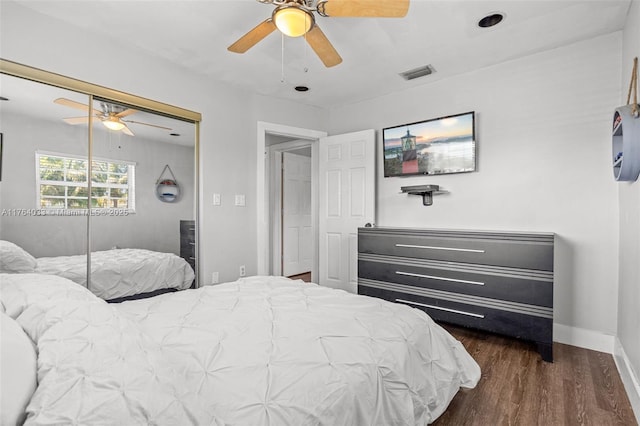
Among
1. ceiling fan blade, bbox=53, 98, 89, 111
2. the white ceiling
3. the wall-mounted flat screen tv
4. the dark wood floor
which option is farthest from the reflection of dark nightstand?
the dark wood floor

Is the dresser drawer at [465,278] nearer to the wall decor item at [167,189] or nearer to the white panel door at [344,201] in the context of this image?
the white panel door at [344,201]

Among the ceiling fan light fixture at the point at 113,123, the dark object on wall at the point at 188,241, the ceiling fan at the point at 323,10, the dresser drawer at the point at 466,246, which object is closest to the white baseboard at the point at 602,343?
the dresser drawer at the point at 466,246

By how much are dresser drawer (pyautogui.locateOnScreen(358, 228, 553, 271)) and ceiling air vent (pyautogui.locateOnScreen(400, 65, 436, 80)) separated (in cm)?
160

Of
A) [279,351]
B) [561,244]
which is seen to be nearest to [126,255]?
[279,351]

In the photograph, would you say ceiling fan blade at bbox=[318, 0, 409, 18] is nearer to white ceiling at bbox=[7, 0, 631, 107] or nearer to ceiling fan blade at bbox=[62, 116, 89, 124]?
white ceiling at bbox=[7, 0, 631, 107]

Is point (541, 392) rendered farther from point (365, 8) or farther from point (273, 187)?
point (273, 187)

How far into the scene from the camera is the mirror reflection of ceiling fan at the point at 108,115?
2.47 meters

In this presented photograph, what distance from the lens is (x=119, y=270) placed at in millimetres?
2613

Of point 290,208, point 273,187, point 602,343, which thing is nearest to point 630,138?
point 602,343

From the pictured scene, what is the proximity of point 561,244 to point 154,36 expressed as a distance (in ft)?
12.5

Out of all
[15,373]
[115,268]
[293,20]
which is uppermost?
[293,20]

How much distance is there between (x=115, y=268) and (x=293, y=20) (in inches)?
89.7

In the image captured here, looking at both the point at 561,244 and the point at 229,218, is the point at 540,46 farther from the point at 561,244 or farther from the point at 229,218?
the point at 229,218

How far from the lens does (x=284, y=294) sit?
1.91 m
